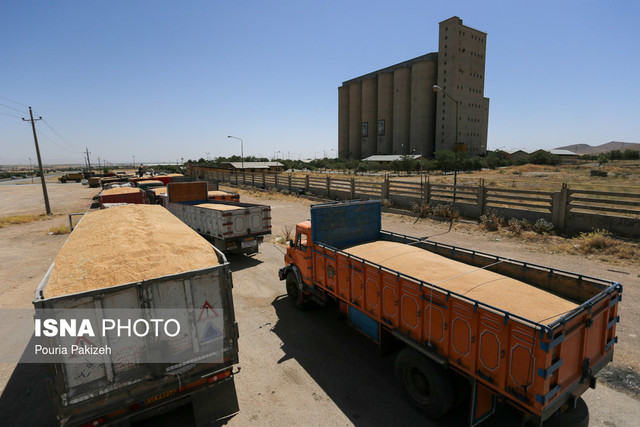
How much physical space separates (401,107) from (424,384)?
108m

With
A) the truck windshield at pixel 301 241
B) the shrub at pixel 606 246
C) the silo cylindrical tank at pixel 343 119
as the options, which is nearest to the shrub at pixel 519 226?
the shrub at pixel 606 246

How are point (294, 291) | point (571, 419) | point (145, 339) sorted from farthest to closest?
point (294, 291) < point (571, 419) < point (145, 339)

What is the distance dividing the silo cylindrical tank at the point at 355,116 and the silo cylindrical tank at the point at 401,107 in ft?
63.9

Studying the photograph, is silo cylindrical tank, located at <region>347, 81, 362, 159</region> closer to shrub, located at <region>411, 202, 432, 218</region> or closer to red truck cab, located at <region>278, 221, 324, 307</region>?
shrub, located at <region>411, 202, 432, 218</region>

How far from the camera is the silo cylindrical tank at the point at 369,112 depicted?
11700 centimetres

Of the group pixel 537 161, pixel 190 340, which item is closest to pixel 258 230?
pixel 190 340

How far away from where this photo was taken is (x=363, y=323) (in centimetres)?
647

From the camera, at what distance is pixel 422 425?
16.0ft

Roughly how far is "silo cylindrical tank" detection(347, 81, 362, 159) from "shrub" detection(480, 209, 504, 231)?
109651mm

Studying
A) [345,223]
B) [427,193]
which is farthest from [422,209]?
[345,223]

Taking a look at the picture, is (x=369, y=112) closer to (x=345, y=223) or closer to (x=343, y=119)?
(x=343, y=119)

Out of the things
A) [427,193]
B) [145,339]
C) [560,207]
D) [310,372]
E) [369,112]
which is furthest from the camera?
[369,112]

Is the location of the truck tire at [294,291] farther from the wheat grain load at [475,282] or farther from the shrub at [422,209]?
the shrub at [422,209]

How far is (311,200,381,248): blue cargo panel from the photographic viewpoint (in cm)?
798
